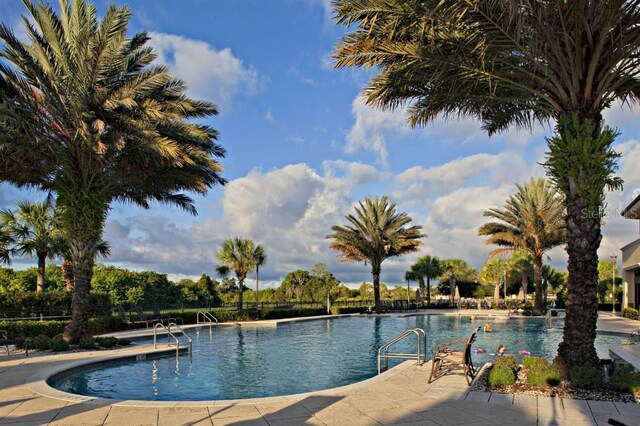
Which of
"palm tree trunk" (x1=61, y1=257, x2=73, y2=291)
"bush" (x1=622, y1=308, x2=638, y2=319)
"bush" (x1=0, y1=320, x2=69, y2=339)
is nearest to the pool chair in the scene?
"bush" (x1=0, y1=320, x2=69, y2=339)

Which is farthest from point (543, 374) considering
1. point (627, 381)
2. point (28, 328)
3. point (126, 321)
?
point (126, 321)

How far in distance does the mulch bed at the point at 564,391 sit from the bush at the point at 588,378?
0.08 metres

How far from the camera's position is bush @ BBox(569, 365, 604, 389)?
326 inches

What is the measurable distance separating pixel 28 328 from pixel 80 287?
3219mm

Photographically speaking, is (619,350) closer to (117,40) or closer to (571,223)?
(571,223)

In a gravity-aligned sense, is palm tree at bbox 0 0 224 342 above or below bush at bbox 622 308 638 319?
above

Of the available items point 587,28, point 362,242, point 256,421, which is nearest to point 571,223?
point 587,28

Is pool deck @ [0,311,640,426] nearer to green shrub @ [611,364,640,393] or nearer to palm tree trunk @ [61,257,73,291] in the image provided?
green shrub @ [611,364,640,393]

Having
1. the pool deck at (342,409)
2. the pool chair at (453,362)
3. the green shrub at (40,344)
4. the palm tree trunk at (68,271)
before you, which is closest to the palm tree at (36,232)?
the palm tree trunk at (68,271)

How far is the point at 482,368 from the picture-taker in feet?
34.1

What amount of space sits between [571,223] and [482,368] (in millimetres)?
3596

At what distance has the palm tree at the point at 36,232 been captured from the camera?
28.1 m

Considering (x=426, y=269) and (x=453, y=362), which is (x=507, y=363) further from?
(x=426, y=269)

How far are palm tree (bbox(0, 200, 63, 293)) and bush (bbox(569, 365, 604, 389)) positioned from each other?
27.4m
